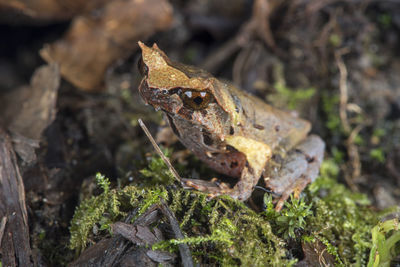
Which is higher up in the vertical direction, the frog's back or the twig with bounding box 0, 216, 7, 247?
the frog's back

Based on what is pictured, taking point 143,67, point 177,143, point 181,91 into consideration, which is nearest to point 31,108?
point 177,143

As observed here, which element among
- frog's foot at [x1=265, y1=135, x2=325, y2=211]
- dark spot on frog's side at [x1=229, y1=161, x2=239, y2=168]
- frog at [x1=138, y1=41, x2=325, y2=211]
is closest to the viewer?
frog at [x1=138, y1=41, x2=325, y2=211]

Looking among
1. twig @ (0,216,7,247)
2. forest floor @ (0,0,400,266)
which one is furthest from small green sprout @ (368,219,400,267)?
twig @ (0,216,7,247)

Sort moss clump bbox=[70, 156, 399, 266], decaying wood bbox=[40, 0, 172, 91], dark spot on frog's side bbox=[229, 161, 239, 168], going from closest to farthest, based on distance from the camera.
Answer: moss clump bbox=[70, 156, 399, 266] → dark spot on frog's side bbox=[229, 161, 239, 168] → decaying wood bbox=[40, 0, 172, 91]

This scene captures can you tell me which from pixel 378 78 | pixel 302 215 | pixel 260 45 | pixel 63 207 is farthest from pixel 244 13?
pixel 63 207

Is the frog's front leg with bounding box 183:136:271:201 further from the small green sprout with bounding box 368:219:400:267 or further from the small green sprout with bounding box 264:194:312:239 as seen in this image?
the small green sprout with bounding box 368:219:400:267

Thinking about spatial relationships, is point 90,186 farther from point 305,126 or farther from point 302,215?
point 305,126

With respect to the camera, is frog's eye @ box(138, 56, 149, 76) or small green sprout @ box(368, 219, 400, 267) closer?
frog's eye @ box(138, 56, 149, 76)

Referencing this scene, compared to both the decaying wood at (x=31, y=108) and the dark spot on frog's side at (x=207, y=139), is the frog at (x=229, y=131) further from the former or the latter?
the decaying wood at (x=31, y=108)
